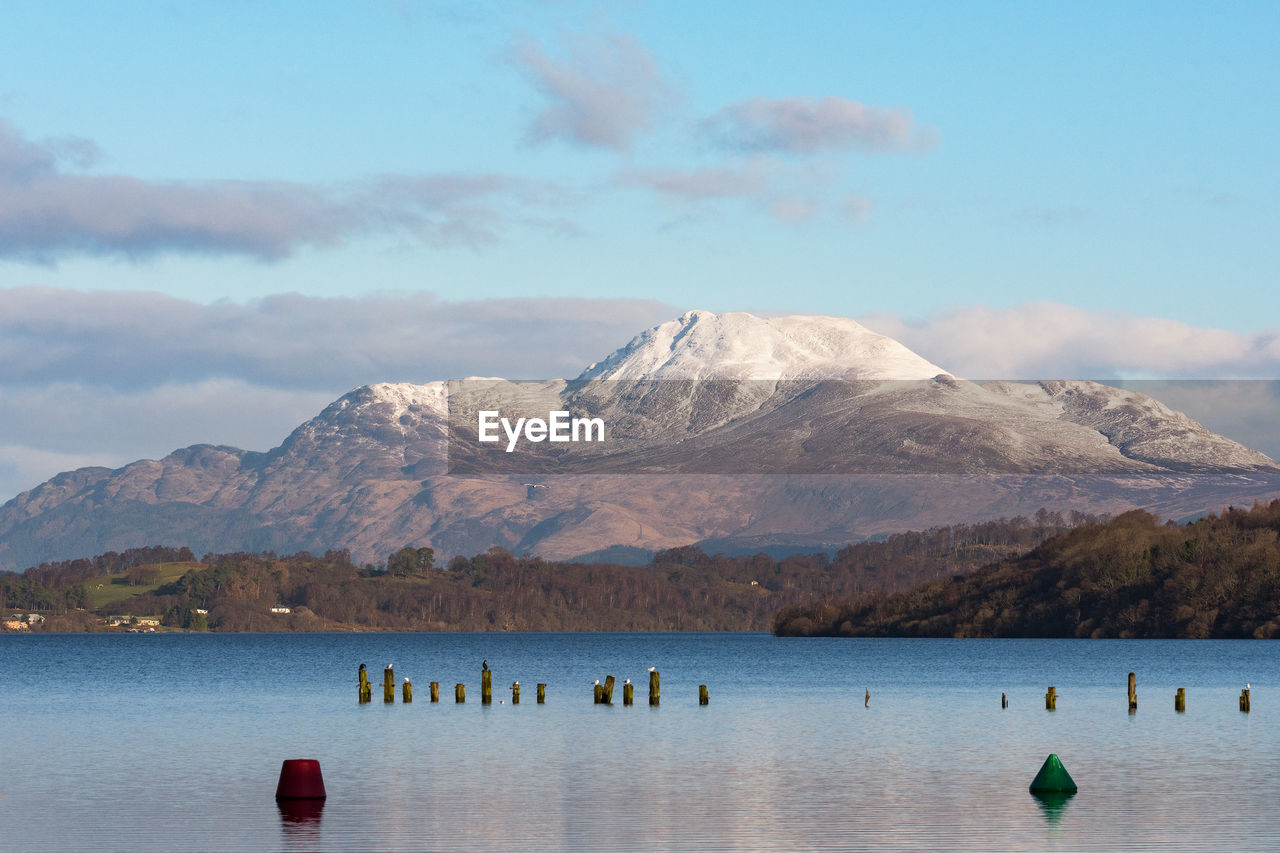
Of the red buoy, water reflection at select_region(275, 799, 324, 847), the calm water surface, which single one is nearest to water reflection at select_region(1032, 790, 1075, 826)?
the calm water surface

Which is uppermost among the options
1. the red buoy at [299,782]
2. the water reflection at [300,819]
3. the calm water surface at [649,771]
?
the red buoy at [299,782]

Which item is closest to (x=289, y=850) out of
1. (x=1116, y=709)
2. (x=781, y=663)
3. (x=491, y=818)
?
(x=491, y=818)

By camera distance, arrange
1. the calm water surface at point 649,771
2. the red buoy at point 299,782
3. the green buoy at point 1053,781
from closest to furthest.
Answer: the calm water surface at point 649,771
the red buoy at point 299,782
the green buoy at point 1053,781

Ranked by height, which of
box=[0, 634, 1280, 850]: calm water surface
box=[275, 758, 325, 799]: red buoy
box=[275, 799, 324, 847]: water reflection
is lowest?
box=[0, 634, 1280, 850]: calm water surface

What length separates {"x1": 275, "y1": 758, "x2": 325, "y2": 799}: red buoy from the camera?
48500 mm

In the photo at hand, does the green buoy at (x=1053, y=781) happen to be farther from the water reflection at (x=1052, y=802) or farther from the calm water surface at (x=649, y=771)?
the calm water surface at (x=649, y=771)

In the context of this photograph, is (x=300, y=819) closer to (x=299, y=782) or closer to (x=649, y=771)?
(x=299, y=782)

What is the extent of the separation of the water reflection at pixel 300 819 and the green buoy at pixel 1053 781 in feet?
64.7

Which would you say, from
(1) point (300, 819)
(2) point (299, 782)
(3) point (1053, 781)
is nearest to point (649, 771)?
(2) point (299, 782)

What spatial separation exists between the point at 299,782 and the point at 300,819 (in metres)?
4.62

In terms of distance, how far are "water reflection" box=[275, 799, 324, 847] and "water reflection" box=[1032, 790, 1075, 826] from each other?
695 inches

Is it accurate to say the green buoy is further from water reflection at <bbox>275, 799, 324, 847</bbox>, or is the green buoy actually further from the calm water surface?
water reflection at <bbox>275, 799, 324, 847</bbox>

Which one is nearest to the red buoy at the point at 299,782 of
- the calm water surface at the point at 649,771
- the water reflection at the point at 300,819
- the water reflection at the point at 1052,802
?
the water reflection at the point at 300,819

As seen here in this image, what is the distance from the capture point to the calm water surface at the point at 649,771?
137 ft
